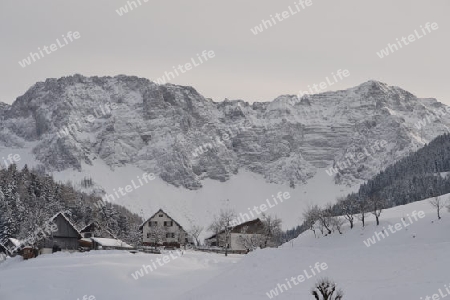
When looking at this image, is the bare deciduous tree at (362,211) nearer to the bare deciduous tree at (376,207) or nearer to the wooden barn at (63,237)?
the bare deciduous tree at (376,207)

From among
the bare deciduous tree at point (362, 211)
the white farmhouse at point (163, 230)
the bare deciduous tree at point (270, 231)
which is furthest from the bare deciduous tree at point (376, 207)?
the white farmhouse at point (163, 230)

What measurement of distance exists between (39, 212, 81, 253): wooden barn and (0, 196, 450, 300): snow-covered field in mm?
19213

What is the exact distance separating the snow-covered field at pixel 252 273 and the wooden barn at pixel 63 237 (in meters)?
19.2

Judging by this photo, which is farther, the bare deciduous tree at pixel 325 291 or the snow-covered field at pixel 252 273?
the snow-covered field at pixel 252 273

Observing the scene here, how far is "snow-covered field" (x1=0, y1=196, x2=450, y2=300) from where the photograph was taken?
42.6m

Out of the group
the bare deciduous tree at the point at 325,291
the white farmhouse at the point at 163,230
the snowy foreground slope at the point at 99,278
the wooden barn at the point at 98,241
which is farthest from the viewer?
the white farmhouse at the point at 163,230

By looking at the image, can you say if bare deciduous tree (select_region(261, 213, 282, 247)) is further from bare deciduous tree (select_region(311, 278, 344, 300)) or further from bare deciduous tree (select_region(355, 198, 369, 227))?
bare deciduous tree (select_region(311, 278, 344, 300))

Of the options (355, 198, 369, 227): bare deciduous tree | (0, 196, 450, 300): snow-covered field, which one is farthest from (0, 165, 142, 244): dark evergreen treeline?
(355, 198, 369, 227): bare deciduous tree

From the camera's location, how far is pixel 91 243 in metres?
96.9

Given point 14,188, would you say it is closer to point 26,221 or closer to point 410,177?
point 26,221

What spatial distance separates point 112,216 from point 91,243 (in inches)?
2063

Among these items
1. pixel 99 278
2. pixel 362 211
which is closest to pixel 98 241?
pixel 99 278

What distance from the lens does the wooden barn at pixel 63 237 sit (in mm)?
93312

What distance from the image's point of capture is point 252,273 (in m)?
51.6
